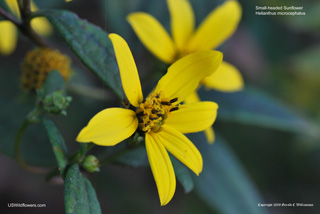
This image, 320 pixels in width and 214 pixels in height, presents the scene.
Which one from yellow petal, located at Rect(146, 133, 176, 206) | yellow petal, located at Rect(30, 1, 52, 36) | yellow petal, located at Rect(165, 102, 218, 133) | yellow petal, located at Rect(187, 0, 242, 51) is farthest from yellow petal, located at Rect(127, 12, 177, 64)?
yellow petal, located at Rect(30, 1, 52, 36)

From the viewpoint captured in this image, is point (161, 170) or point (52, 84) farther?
point (52, 84)

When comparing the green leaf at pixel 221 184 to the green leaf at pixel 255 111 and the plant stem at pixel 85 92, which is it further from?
the plant stem at pixel 85 92

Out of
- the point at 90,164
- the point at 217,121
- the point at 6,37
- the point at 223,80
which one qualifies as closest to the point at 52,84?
the point at 90,164

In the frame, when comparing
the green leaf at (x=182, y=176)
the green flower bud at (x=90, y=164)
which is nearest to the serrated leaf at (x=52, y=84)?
the green flower bud at (x=90, y=164)

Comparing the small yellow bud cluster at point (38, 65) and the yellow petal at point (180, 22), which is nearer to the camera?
the small yellow bud cluster at point (38, 65)

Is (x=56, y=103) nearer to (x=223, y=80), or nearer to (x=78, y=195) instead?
(x=78, y=195)

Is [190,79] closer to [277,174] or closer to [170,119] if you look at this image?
[170,119]

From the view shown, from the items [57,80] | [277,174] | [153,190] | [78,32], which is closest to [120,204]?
[153,190]
